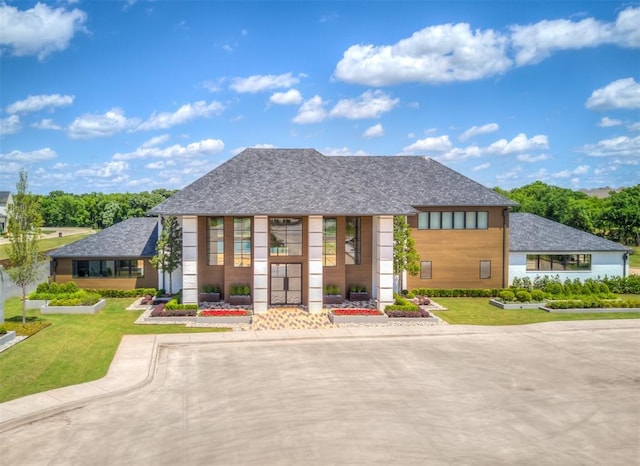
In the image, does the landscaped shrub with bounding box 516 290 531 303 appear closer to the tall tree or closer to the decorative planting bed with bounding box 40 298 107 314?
the decorative planting bed with bounding box 40 298 107 314

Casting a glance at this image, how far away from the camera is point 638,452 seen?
1395 cm

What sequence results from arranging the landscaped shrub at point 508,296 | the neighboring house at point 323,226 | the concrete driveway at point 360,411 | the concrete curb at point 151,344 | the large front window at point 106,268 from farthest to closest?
the large front window at point 106,268 → the landscaped shrub at point 508,296 → the neighboring house at point 323,226 → the concrete curb at point 151,344 → the concrete driveway at point 360,411

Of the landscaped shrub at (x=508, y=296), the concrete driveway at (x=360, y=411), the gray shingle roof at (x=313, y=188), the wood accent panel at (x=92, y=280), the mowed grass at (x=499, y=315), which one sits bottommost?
the concrete driveway at (x=360, y=411)

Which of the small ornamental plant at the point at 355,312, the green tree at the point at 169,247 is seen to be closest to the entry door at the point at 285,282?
the small ornamental plant at the point at 355,312

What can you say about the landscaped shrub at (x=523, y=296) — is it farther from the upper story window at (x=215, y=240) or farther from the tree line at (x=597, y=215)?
the tree line at (x=597, y=215)

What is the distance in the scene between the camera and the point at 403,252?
3506 cm

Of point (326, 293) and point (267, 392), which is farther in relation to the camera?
point (326, 293)

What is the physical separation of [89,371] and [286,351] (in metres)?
8.35

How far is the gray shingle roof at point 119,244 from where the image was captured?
37.8 m

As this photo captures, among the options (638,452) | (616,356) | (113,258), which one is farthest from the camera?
(113,258)

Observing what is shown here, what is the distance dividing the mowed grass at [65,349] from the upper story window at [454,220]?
60.2ft

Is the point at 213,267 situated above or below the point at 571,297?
above

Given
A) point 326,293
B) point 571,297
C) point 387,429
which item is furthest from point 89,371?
point 571,297

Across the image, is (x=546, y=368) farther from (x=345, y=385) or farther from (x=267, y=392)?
(x=267, y=392)
